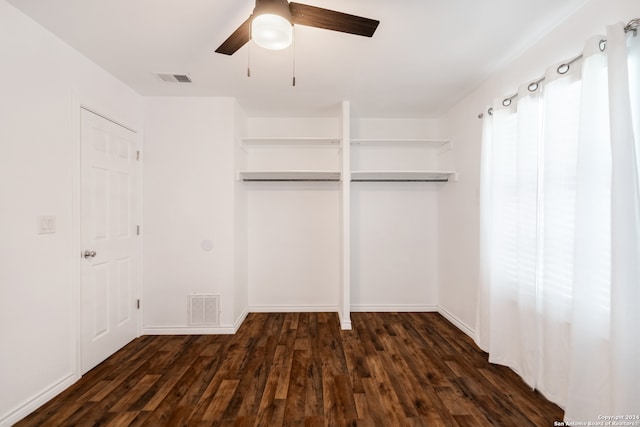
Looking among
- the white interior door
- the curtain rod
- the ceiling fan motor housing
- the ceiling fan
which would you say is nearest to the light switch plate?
the white interior door

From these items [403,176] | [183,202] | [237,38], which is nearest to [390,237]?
[403,176]

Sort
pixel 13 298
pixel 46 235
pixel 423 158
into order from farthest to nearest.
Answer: pixel 423 158 < pixel 46 235 < pixel 13 298

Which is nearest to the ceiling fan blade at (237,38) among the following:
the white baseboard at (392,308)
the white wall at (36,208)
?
the white wall at (36,208)

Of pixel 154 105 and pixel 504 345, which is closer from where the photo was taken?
pixel 504 345

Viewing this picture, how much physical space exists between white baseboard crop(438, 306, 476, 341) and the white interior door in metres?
3.53

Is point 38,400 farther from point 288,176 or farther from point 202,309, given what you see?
point 288,176

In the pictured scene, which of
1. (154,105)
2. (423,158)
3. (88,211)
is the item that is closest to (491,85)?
(423,158)

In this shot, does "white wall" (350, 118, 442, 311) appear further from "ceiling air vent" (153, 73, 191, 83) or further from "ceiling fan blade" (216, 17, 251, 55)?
"ceiling fan blade" (216, 17, 251, 55)

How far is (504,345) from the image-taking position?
2.21 m

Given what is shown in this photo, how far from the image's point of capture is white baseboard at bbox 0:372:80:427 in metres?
1.64

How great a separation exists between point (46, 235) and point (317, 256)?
2548 mm

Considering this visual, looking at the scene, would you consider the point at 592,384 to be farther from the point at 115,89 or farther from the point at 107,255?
the point at 115,89

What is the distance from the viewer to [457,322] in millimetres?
3084

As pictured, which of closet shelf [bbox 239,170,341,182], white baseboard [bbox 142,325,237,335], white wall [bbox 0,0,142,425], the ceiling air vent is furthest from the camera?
closet shelf [bbox 239,170,341,182]
